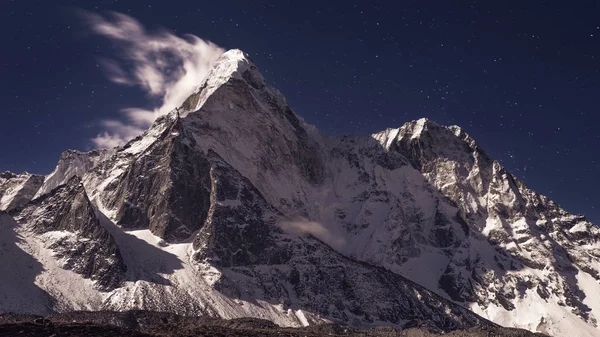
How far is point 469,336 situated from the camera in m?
161

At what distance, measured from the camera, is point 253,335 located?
9800 centimetres

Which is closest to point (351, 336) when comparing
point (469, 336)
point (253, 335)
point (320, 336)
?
point (469, 336)

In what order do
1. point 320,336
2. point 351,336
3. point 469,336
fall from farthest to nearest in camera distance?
point 351,336 → point 469,336 → point 320,336

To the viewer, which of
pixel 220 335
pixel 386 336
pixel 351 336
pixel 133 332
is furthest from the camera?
pixel 386 336

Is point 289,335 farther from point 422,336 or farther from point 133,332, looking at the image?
point 422,336

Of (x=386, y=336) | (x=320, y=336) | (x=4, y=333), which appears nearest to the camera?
(x=4, y=333)

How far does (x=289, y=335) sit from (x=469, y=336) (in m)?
70.9

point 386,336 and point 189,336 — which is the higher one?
point 386,336

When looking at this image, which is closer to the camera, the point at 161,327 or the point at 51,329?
the point at 51,329

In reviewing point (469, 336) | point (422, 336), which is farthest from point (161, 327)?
point (422, 336)

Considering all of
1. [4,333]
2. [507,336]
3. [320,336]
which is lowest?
[4,333]

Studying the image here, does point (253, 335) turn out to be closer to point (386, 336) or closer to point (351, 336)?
point (351, 336)

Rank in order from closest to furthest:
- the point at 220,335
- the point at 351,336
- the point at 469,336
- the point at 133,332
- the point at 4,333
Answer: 1. the point at 4,333
2. the point at 133,332
3. the point at 220,335
4. the point at 469,336
5. the point at 351,336

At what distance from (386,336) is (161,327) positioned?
9276cm
